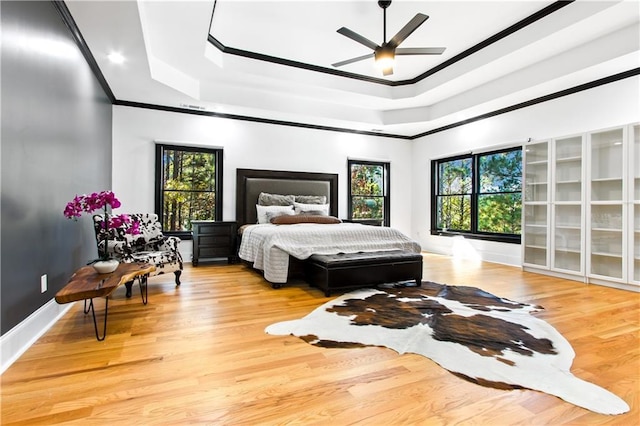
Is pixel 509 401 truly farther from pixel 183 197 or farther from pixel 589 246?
pixel 183 197

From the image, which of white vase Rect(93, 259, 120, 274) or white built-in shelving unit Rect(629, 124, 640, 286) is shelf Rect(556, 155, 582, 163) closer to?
white built-in shelving unit Rect(629, 124, 640, 286)

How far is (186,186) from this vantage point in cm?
572

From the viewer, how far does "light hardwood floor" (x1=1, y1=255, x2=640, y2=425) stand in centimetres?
150

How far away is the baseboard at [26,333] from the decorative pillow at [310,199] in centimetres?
403

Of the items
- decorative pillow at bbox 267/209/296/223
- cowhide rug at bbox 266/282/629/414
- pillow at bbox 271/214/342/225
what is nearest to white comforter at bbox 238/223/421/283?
pillow at bbox 271/214/342/225

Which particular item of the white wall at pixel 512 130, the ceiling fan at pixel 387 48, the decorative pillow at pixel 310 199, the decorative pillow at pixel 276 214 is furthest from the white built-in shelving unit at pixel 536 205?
the decorative pillow at pixel 276 214

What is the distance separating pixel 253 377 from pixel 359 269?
201cm

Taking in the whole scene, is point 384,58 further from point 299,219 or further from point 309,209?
point 309,209

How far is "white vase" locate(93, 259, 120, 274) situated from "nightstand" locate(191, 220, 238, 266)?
2.62 meters

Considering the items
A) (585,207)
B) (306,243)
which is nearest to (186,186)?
(306,243)

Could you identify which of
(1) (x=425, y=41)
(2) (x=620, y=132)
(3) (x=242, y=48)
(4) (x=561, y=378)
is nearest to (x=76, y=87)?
(3) (x=242, y=48)

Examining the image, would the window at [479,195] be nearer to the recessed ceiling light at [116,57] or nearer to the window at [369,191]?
the window at [369,191]

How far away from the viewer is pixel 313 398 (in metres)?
1.63

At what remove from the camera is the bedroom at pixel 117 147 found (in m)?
2.16
